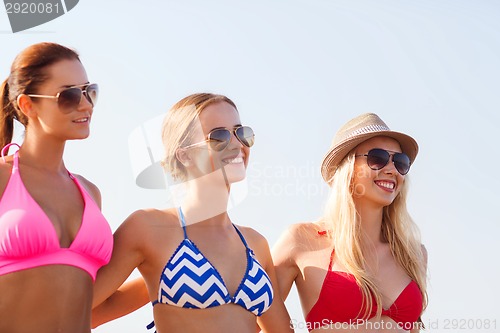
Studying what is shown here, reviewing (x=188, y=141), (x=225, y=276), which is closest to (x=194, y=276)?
(x=225, y=276)

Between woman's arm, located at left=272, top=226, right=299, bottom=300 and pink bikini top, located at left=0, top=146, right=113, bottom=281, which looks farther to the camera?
woman's arm, located at left=272, top=226, right=299, bottom=300

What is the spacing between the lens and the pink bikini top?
13.5ft

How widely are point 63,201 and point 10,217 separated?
456mm

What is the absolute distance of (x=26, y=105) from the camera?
178 inches

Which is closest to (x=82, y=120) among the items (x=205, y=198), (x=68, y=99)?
(x=68, y=99)

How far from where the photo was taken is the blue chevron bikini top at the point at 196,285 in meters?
4.71

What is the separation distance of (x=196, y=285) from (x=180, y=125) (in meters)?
1.14

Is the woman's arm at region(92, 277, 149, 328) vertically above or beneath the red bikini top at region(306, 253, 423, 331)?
above

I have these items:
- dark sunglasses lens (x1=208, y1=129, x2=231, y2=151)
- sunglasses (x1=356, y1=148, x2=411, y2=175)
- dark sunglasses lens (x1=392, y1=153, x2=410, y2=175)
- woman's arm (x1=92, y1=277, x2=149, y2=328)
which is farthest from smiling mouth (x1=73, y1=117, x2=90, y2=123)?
dark sunglasses lens (x1=392, y1=153, x2=410, y2=175)

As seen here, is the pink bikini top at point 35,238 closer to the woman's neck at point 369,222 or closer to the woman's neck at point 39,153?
the woman's neck at point 39,153

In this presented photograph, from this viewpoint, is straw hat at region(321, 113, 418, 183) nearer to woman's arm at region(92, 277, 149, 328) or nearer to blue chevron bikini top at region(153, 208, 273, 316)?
blue chevron bikini top at region(153, 208, 273, 316)

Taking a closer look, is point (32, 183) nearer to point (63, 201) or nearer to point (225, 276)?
point (63, 201)

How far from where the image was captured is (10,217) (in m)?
4.14

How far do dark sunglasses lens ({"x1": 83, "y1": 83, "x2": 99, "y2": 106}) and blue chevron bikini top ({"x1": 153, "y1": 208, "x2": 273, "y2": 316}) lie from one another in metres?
1.04
